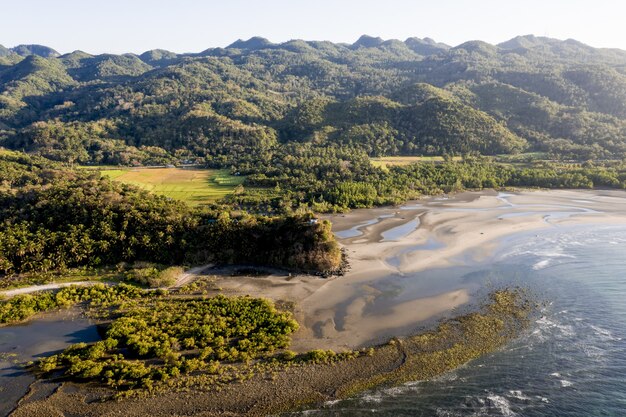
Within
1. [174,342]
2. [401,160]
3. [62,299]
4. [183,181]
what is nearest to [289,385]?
[174,342]

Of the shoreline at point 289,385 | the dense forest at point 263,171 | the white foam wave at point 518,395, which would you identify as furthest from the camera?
the dense forest at point 263,171

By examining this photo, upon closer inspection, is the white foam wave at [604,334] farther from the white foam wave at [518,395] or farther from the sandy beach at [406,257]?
the white foam wave at [518,395]

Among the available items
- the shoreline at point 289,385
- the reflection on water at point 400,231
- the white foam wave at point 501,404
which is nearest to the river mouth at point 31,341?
the shoreline at point 289,385

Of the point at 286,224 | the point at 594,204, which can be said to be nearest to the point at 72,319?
the point at 286,224

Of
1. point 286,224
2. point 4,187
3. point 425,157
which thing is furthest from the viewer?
point 425,157

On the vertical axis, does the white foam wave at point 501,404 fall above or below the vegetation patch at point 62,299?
below

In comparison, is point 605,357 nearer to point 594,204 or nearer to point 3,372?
point 3,372

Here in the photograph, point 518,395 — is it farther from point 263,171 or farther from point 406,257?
point 263,171
